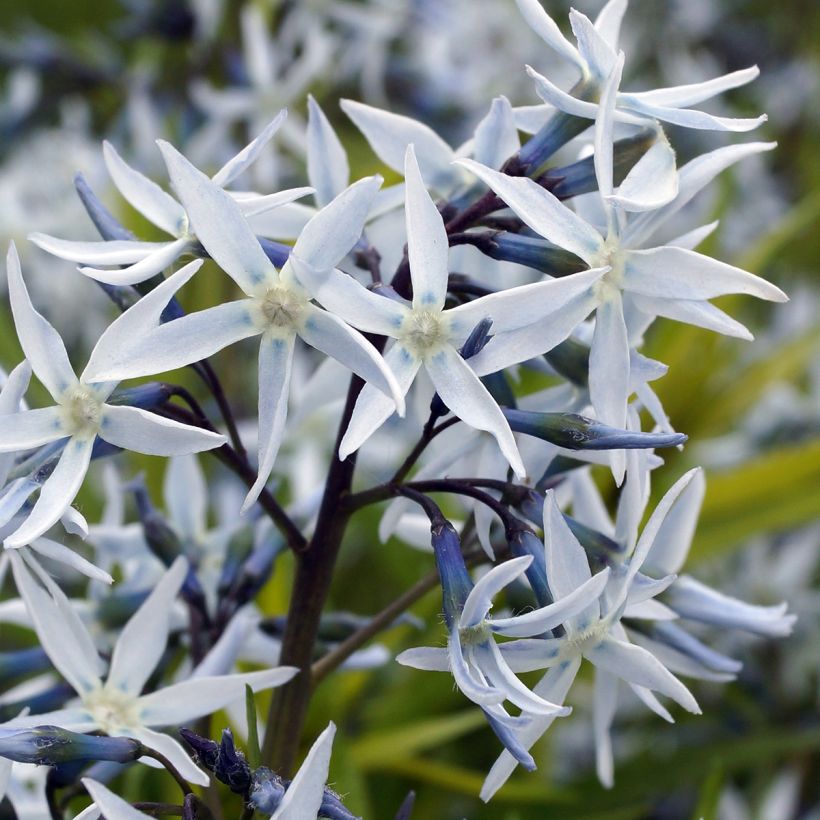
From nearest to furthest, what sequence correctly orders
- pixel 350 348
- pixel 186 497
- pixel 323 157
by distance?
pixel 350 348 < pixel 323 157 < pixel 186 497

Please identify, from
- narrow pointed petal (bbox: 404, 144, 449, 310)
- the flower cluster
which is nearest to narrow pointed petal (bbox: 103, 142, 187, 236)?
the flower cluster

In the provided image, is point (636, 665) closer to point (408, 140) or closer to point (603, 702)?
point (603, 702)

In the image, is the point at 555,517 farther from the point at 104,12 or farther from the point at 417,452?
the point at 104,12

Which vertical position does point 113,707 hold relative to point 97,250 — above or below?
below

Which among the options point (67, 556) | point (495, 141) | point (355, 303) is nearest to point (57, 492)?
point (67, 556)

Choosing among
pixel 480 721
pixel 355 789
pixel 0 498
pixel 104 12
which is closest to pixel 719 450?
pixel 480 721
